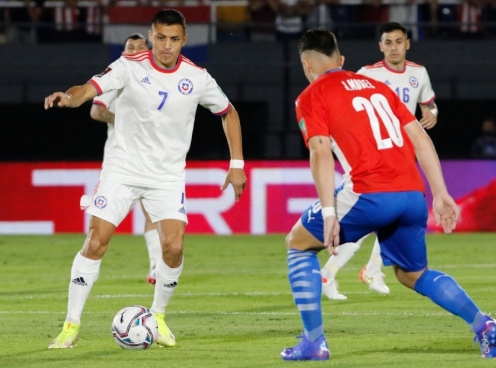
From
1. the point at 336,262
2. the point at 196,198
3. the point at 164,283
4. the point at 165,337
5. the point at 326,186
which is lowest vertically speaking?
the point at 196,198

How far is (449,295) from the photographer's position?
20.0ft

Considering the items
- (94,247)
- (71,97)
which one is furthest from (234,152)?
(71,97)

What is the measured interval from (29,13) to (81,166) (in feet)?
12.2

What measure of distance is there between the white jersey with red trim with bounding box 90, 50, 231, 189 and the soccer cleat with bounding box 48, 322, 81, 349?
102cm

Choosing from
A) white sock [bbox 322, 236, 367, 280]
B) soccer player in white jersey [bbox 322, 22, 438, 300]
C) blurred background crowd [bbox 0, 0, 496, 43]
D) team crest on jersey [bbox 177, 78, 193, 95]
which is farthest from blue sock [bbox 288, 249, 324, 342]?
blurred background crowd [bbox 0, 0, 496, 43]

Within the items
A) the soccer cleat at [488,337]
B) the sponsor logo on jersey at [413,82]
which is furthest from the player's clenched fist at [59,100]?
the sponsor logo on jersey at [413,82]

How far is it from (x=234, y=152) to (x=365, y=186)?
1.64 meters

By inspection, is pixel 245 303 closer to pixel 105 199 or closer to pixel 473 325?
pixel 105 199

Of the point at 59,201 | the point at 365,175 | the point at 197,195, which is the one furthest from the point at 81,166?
the point at 365,175

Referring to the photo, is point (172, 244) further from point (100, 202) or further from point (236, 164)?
point (236, 164)

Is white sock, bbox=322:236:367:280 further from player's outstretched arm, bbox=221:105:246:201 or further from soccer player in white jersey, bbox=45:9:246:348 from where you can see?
soccer player in white jersey, bbox=45:9:246:348

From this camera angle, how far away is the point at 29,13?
1909 centimetres

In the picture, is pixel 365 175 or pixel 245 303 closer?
pixel 365 175

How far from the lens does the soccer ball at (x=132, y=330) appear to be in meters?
6.80
